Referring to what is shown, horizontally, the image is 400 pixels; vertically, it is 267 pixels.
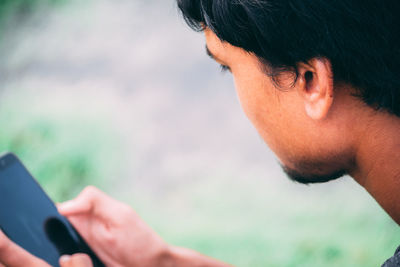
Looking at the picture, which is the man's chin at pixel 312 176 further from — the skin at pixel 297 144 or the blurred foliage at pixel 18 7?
the blurred foliage at pixel 18 7

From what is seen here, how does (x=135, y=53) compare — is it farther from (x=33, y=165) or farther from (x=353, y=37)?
(x=353, y=37)

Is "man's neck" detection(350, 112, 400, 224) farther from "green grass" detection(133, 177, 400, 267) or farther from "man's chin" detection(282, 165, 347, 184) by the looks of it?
"green grass" detection(133, 177, 400, 267)

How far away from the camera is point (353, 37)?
0.66m

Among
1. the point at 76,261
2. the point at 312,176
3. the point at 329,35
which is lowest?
the point at 312,176

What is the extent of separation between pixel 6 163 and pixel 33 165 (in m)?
0.60

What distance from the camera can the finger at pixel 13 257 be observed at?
2.23ft

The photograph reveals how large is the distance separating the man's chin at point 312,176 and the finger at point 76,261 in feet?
1.37

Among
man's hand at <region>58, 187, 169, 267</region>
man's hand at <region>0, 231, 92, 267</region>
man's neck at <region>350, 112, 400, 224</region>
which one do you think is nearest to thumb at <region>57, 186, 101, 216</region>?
man's hand at <region>58, 187, 169, 267</region>

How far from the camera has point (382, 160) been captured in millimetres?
737

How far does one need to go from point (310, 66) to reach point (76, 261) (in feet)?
1.73

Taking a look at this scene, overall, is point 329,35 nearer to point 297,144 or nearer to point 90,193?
point 297,144

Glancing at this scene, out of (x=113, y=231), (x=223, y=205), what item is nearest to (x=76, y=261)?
(x=113, y=231)

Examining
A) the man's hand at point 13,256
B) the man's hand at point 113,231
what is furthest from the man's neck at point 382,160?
the man's hand at point 13,256

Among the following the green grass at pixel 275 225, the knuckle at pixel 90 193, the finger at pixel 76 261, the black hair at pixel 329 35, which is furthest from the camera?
the green grass at pixel 275 225
